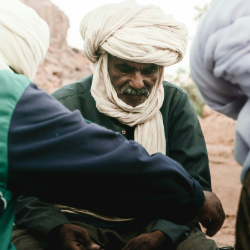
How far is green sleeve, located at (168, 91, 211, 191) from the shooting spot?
2.07 meters

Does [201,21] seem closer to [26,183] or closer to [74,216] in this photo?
[26,183]

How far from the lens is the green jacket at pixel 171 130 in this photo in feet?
6.17

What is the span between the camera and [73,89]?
2287 mm

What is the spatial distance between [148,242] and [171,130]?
86 cm

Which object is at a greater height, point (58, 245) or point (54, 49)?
point (58, 245)

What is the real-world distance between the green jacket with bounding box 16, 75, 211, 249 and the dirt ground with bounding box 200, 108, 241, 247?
6.47 ft

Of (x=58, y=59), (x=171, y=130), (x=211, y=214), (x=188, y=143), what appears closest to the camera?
(x=211, y=214)

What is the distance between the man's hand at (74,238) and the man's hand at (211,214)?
608mm

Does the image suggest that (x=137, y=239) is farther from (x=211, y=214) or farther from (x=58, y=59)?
(x=58, y=59)

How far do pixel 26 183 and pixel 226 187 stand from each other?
442 centimetres

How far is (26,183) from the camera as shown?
1027mm

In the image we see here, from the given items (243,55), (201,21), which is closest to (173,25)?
(201,21)

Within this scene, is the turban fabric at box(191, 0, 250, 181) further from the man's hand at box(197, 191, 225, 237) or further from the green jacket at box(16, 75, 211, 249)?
the green jacket at box(16, 75, 211, 249)

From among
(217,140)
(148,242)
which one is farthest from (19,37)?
(217,140)
